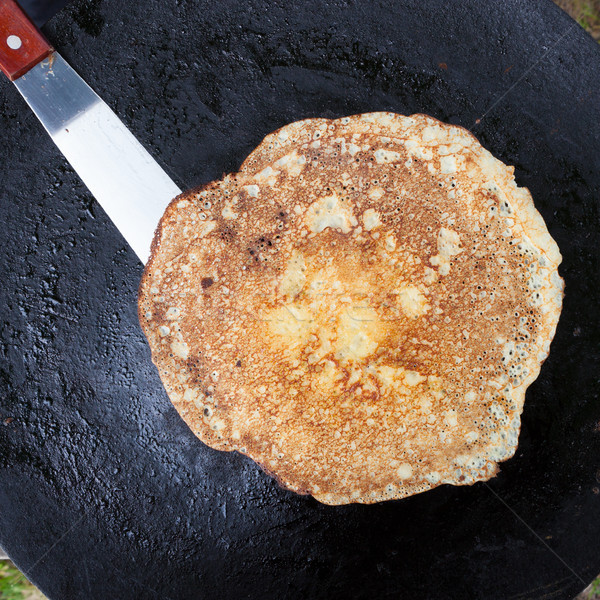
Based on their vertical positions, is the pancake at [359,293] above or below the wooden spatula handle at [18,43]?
below

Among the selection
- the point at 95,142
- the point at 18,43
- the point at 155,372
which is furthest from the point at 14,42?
the point at 155,372

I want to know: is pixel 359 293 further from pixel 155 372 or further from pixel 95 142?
pixel 95 142

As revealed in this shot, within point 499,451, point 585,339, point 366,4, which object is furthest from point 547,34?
point 499,451

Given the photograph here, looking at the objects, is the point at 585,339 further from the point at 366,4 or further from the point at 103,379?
the point at 103,379

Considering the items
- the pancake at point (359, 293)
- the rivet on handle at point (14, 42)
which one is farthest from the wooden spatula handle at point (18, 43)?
the pancake at point (359, 293)

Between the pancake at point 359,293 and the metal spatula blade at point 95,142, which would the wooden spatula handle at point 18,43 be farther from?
the pancake at point 359,293

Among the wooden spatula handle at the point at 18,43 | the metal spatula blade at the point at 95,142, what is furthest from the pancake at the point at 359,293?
the wooden spatula handle at the point at 18,43
